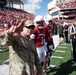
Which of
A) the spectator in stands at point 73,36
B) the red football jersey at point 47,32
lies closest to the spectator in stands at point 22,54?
the red football jersey at point 47,32

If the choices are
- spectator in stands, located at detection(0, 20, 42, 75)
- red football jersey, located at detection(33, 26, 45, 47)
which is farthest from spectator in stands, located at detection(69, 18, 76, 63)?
spectator in stands, located at detection(0, 20, 42, 75)

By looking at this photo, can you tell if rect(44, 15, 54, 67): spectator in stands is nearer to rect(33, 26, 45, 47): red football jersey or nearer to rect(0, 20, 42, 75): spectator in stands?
rect(33, 26, 45, 47): red football jersey

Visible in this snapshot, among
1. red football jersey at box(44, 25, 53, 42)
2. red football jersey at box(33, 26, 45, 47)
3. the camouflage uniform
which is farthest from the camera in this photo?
red football jersey at box(44, 25, 53, 42)

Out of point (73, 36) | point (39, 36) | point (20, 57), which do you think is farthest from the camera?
point (73, 36)

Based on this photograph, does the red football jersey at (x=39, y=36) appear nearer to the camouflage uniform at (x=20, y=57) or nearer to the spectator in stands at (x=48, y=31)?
the spectator in stands at (x=48, y=31)

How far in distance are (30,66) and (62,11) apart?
Answer: 76677 mm

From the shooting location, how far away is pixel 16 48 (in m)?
3.04

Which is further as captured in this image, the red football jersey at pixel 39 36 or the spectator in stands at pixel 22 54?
the red football jersey at pixel 39 36

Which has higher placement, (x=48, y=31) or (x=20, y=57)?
(x=48, y=31)

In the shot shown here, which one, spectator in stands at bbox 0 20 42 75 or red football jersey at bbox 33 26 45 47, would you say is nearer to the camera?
spectator in stands at bbox 0 20 42 75

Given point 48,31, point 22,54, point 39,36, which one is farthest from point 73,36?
point 22,54

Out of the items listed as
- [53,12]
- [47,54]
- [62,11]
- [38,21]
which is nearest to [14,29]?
[38,21]

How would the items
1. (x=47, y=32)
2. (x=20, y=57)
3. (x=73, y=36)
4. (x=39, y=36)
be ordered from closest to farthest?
1. (x=20, y=57)
2. (x=39, y=36)
3. (x=47, y=32)
4. (x=73, y=36)

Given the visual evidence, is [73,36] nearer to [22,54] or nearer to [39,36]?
[39,36]
